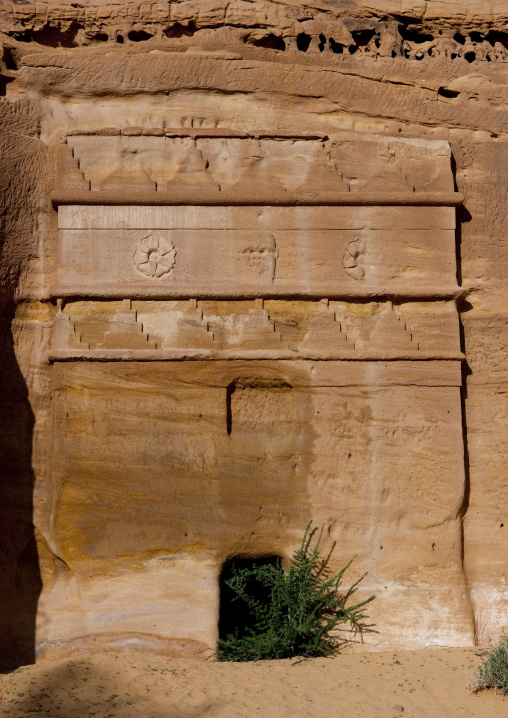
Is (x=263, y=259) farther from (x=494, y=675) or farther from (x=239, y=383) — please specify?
(x=494, y=675)

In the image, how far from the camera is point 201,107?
705 cm

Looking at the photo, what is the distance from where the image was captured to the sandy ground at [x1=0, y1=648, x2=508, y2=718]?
507 cm

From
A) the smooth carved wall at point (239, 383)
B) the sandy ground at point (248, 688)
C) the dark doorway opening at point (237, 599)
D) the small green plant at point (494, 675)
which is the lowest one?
the sandy ground at point (248, 688)

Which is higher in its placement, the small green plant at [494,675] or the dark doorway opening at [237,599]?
the dark doorway opening at [237,599]

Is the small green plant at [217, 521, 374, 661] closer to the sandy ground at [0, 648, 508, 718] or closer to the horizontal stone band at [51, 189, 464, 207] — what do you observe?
the sandy ground at [0, 648, 508, 718]

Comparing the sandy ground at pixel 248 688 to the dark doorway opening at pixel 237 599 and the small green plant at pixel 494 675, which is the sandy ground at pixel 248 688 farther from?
the dark doorway opening at pixel 237 599

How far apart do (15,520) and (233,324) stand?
241 centimetres

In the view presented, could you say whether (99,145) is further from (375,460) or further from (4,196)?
(375,460)

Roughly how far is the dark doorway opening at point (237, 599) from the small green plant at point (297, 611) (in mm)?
104

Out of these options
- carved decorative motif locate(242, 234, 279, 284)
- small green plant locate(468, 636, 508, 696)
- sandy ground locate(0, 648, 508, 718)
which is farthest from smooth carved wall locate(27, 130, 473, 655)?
small green plant locate(468, 636, 508, 696)

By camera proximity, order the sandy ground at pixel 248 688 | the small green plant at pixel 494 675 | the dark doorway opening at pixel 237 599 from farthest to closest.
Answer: the dark doorway opening at pixel 237 599 < the small green plant at pixel 494 675 < the sandy ground at pixel 248 688

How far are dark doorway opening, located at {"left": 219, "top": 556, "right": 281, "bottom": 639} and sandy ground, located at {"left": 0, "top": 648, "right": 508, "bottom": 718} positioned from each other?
0.69 metres

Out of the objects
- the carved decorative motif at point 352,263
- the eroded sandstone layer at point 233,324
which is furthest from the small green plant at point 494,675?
the carved decorative motif at point 352,263

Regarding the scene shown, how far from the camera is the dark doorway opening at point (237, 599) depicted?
6.41 meters
